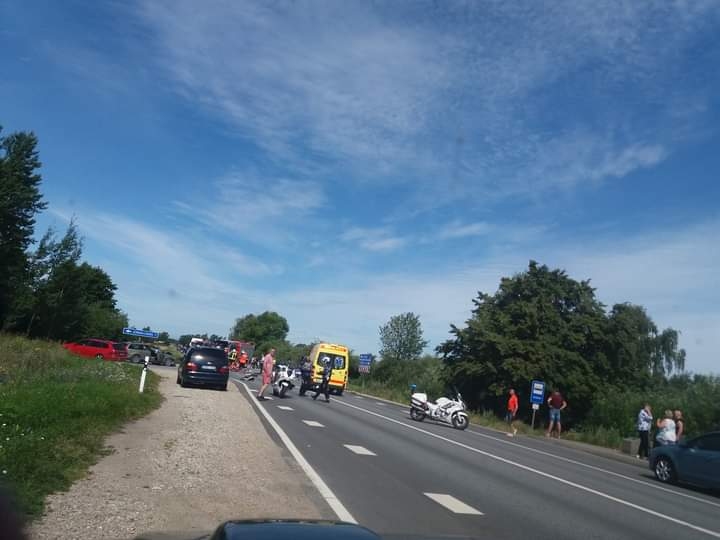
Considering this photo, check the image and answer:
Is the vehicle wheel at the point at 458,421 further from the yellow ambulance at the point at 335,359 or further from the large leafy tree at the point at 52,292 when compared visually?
the large leafy tree at the point at 52,292

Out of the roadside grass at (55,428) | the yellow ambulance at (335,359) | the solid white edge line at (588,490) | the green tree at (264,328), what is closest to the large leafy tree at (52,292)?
the yellow ambulance at (335,359)

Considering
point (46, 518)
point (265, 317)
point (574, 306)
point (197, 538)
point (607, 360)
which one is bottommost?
point (46, 518)

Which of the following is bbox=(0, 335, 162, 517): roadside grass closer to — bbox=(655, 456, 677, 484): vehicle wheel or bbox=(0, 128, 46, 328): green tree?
bbox=(655, 456, 677, 484): vehicle wheel

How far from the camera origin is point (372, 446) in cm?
1570

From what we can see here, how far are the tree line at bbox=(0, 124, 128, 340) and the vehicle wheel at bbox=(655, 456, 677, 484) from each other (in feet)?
153

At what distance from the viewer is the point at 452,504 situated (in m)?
9.45

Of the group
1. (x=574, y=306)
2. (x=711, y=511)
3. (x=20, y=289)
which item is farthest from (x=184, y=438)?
(x=20, y=289)

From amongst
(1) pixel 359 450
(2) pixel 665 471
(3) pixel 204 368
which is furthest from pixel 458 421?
(1) pixel 359 450

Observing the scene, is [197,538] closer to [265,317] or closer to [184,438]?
[184,438]

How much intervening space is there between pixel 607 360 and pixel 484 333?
684 cm

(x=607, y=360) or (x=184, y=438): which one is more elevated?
(x=607, y=360)

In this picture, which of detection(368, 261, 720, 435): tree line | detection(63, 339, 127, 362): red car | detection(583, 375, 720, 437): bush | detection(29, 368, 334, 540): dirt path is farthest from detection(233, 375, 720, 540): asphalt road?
detection(63, 339, 127, 362): red car

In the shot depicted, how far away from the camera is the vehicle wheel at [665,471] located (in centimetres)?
1661

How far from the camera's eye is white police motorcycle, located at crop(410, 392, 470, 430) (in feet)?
85.7
